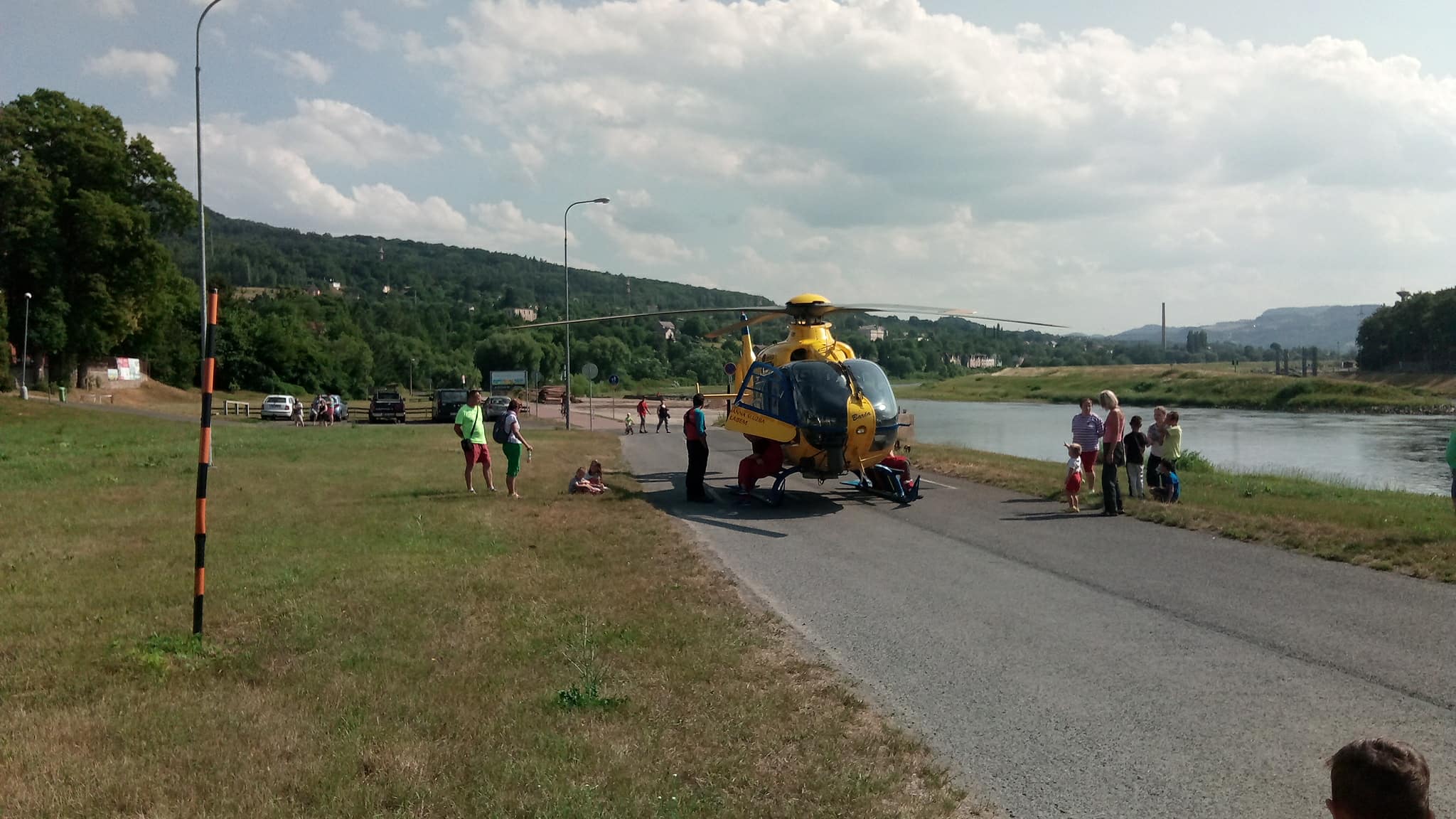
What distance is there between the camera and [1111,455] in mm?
14570

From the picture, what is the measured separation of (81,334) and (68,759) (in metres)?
59.5

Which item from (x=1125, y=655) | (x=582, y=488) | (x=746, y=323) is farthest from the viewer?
(x=746, y=323)

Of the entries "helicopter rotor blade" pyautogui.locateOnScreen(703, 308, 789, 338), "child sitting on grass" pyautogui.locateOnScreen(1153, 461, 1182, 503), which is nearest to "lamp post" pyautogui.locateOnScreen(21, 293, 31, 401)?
"helicopter rotor blade" pyautogui.locateOnScreen(703, 308, 789, 338)

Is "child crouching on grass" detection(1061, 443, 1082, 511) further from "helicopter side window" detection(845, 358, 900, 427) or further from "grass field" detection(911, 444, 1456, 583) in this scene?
"helicopter side window" detection(845, 358, 900, 427)

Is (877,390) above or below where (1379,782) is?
above

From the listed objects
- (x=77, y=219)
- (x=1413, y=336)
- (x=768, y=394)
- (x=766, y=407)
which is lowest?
(x=766, y=407)

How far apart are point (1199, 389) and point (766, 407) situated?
264 feet

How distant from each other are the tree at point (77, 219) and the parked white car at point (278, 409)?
9804 millimetres

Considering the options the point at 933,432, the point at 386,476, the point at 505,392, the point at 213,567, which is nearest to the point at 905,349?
the point at 505,392

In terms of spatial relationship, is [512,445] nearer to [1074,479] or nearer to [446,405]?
[1074,479]

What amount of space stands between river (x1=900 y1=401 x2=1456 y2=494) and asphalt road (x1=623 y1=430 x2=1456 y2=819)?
17.0 meters

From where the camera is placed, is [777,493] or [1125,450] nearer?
[1125,450]

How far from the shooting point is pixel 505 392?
Result: 223ft

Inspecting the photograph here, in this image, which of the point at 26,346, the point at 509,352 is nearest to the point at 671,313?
the point at 26,346
